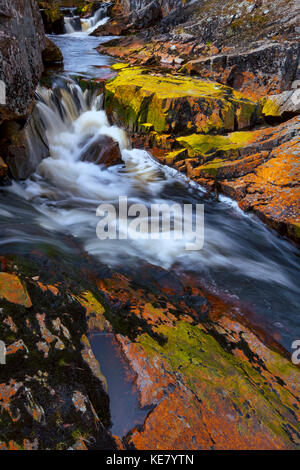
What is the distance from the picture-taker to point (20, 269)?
229cm

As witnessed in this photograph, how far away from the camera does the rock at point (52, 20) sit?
53.5 feet

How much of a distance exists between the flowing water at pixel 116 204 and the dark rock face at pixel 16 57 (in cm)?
129

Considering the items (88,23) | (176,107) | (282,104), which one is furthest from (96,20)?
(282,104)

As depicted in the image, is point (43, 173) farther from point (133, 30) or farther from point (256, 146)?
point (133, 30)

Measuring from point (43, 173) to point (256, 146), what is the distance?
17.2 feet

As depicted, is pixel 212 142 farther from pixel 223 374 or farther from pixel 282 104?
pixel 223 374

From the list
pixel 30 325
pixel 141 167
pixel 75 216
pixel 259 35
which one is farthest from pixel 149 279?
pixel 259 35

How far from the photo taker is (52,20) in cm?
1677

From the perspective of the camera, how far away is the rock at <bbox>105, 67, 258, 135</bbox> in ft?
24.1

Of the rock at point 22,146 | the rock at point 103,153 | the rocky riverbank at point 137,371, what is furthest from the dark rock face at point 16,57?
the rocky riverbank at point 137,371

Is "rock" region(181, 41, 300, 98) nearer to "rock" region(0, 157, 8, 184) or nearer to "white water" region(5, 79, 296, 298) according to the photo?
"white water" region(5, 79, 296, 298)

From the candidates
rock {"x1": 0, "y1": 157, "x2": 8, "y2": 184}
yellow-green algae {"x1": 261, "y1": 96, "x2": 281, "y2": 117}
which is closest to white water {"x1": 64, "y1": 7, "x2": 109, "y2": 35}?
yellow-green algae {"x1": 261, "y1": 96, "x2": 281, "y2": 117}

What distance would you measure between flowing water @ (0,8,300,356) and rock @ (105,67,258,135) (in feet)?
1.92

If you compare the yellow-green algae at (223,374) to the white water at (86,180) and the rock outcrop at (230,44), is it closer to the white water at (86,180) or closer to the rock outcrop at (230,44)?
the white water at (86,180)
